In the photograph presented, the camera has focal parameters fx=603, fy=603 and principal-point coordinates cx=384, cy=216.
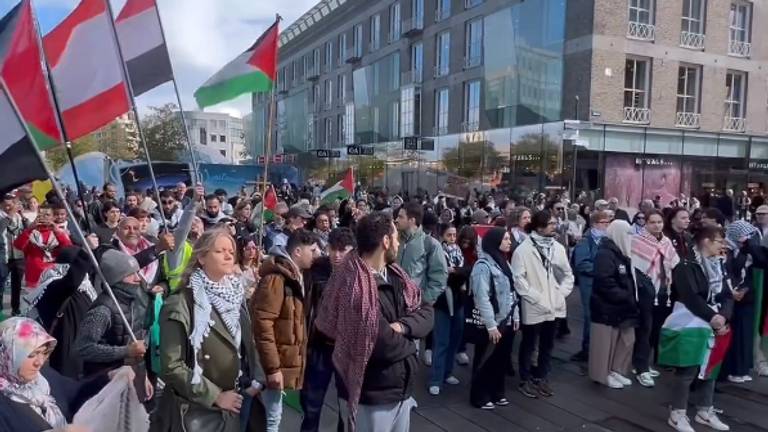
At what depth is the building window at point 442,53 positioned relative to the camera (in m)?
33.6

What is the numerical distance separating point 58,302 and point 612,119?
2155 cm

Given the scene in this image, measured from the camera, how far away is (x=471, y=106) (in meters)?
31.2

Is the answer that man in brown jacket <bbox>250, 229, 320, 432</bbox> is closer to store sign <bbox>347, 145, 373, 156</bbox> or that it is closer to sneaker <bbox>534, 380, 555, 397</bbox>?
sneaker <bbox>534, 380, 555, 397</bbox>

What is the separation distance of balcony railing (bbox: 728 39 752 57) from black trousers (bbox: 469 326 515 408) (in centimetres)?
2452

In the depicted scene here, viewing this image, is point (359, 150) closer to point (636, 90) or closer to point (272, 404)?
point (636, 90)

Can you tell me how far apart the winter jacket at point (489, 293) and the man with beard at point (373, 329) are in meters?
2.15

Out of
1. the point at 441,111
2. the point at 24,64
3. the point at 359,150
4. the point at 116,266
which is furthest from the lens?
the point at 359,150

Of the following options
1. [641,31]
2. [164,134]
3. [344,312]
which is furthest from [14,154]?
[164,134]

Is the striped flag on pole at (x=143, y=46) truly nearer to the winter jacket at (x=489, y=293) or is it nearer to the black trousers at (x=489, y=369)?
the winter jacket at (x=489, y=293)

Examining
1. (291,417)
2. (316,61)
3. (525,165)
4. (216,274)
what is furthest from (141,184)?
(316,61)

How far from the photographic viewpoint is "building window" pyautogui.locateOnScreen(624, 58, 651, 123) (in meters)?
22.9

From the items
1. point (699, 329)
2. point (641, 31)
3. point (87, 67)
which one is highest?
point (641, 31)

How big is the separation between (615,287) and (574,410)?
4.26ft

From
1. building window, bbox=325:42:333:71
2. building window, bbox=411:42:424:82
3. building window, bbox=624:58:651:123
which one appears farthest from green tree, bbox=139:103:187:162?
building window, bbox=624:58:651:123
